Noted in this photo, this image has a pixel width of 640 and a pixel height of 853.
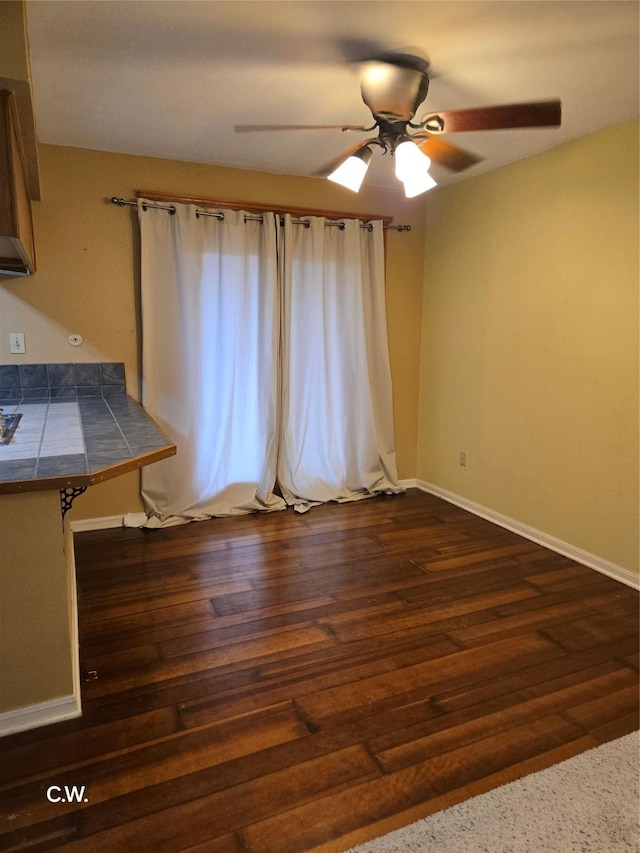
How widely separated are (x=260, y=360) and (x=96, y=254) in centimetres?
123

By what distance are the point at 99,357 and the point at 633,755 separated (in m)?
3.32

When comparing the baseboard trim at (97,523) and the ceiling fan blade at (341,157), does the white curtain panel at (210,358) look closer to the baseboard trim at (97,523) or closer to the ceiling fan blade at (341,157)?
the baseboard trim at (97,523)

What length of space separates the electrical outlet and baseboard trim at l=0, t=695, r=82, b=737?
2153mm

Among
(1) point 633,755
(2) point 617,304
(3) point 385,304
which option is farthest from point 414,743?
(3) point 385,304

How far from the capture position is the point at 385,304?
410 cm

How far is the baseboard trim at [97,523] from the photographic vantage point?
135 inches

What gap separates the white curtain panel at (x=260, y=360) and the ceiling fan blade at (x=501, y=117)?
1.80m

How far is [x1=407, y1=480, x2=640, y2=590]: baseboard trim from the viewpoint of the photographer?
287 centimetres

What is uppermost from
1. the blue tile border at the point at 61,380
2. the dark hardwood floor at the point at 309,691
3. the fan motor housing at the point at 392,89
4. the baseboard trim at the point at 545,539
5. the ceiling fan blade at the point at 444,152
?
the fan motor housing at the point at 392,89

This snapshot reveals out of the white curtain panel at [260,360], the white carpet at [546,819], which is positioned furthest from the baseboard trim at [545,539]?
the white carpet at [546,819]

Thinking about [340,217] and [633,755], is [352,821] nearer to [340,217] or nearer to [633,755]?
[633,755]

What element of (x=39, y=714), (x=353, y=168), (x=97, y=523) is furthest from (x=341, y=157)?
(x=97, y=523)

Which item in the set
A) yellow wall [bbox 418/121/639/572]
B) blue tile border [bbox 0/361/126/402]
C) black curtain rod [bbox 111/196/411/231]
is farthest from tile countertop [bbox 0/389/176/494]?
yellow wall [bbox 418/121/639/572]

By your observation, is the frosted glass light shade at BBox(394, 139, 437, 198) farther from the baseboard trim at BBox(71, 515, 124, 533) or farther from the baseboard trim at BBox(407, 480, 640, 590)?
the baseboard trim at BBox(71, 515, 124, 533)
